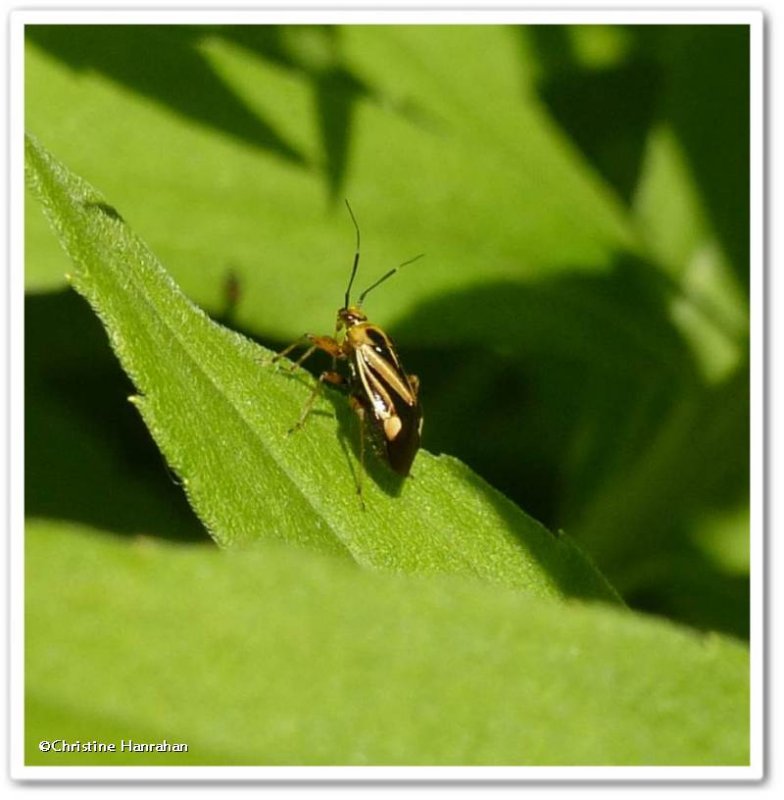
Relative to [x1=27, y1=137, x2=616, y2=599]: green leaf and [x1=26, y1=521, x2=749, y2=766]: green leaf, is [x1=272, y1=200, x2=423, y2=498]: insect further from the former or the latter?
[x1=26, y1=521, x2=749, y2=766]: green leaf

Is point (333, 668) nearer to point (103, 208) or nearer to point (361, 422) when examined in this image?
point (103, 208)

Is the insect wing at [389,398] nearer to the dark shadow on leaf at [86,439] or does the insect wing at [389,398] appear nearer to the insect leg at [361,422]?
the insect leg at [361,422]

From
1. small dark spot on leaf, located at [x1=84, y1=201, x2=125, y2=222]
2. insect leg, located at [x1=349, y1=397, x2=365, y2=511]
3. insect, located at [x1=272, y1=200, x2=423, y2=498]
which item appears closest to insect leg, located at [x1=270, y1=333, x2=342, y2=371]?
insect, located at [x1=272, y1=200, x2=423, y2=498]

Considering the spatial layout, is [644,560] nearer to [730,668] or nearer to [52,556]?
[730,668]

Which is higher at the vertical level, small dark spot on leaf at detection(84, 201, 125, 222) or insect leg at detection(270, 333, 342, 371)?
small dark spot on leaf at detection(84, 201, 125, 222)

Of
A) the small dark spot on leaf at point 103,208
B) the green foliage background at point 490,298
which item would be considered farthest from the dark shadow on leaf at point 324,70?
the small dark spot on leaf at point 103,208

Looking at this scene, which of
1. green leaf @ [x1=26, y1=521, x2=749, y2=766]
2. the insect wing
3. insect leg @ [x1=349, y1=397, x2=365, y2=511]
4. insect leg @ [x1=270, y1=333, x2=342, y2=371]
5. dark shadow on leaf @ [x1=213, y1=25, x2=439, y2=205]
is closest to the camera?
green leaf @ [x1=26, y1=521, x2=749, y2=766]
